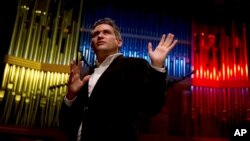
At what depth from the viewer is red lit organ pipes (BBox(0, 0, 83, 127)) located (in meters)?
3.70

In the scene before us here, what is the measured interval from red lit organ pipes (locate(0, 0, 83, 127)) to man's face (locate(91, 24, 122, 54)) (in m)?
2.14

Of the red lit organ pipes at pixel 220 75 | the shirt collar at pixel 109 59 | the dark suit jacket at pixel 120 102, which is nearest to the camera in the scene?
the dark suit jacket at pixel 120 102

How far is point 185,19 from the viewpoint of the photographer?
184 inches

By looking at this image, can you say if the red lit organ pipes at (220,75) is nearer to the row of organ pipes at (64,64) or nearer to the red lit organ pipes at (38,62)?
the row of organ pipes at (64,64)

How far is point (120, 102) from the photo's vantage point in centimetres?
144

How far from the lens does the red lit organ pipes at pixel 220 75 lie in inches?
161

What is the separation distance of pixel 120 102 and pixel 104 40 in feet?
1.32

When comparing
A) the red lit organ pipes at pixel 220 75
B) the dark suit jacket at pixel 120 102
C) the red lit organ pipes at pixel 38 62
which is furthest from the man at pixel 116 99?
the red lit organ pipes at pixel 220 75

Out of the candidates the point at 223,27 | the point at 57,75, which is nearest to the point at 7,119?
Result: the point at 57,75

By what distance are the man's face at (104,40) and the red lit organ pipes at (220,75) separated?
8.55ft

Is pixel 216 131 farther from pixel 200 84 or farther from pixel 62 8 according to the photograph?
pixel 62 8

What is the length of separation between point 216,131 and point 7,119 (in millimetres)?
2454

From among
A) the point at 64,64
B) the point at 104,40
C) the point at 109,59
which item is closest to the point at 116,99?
the point at 109,59

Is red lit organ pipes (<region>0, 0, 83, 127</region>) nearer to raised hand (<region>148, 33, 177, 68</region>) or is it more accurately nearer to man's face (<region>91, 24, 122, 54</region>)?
man's face (<region>91, 24, 122, 54</region>)
